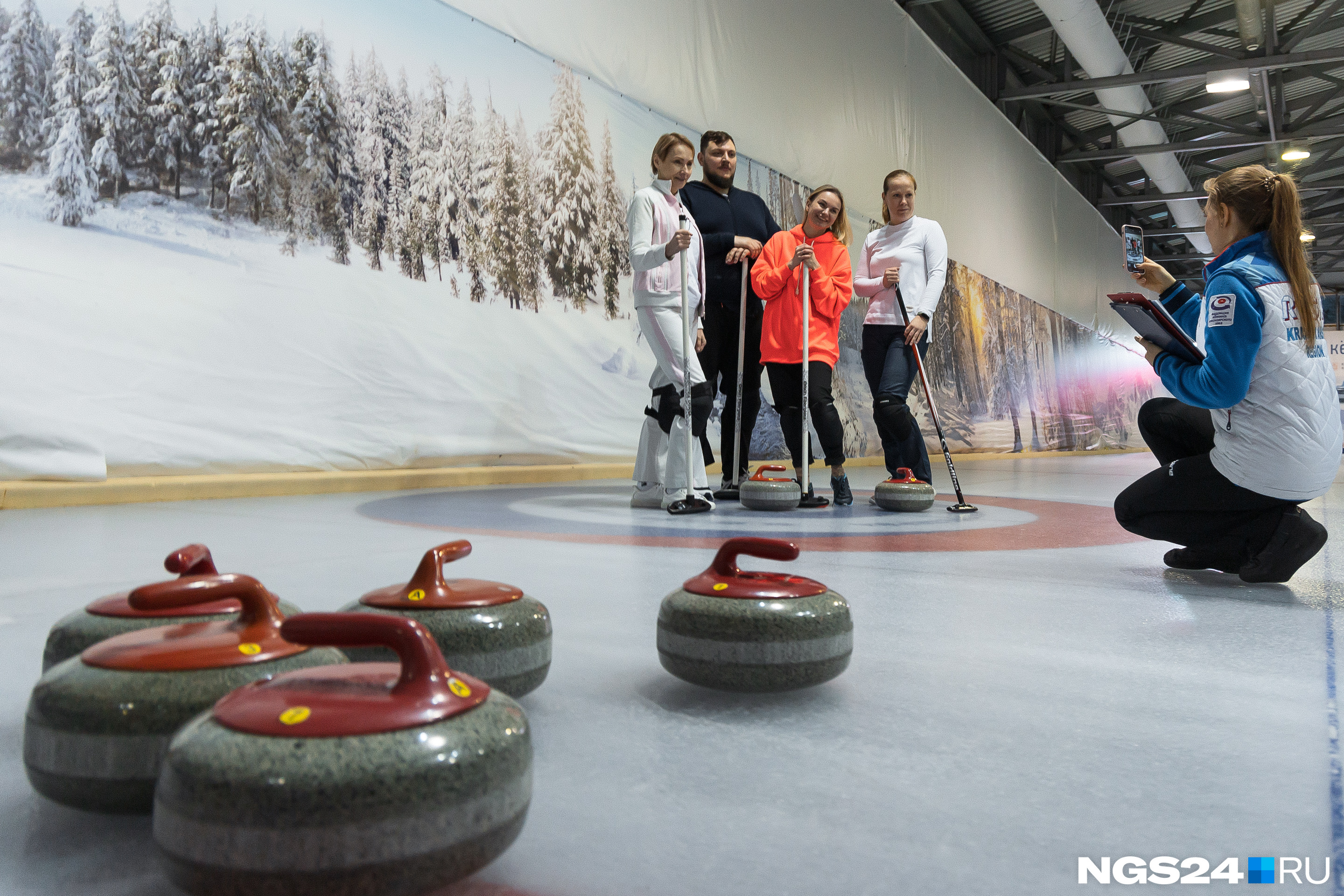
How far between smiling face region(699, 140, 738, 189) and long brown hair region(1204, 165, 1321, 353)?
2.44 metres

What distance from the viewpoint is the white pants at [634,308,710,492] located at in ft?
11.8

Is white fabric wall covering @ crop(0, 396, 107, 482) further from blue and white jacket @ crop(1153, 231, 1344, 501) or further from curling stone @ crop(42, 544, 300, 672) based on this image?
Answer: blue and white jacket @ crop(1153, 231, 1344, 501)

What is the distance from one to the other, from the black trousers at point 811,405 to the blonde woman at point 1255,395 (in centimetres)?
187

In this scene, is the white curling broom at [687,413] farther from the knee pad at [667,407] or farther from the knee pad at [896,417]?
the knee pad at [896,417]

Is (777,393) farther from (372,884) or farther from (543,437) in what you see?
(372,884)

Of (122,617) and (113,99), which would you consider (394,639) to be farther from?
(113,99)

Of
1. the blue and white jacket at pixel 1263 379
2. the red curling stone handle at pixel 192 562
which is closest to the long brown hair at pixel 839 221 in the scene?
the blue and white jacket at pixel 1263 379

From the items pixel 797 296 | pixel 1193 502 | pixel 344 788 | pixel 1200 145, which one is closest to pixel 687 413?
pixel 797 296

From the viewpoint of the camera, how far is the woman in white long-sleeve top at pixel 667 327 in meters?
3.61

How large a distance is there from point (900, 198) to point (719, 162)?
2.76ft

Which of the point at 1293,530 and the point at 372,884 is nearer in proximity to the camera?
the point at 372,884

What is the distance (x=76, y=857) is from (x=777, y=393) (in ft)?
12.2

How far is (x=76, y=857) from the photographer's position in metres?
0.66

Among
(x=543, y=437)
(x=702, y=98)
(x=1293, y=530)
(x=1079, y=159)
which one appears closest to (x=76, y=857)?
(x=1293, y=530)
